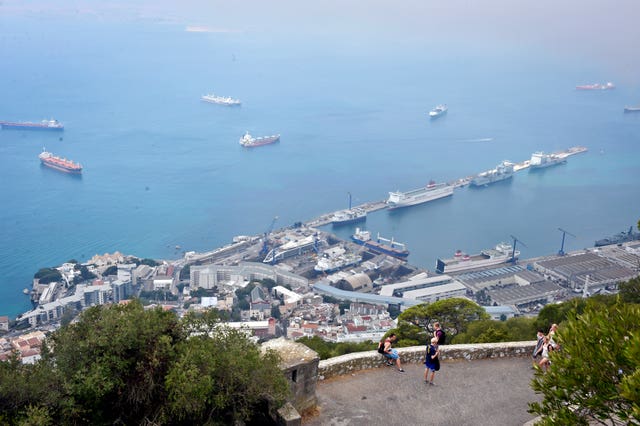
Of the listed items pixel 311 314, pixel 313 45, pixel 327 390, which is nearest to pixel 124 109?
→ pixel 311 314

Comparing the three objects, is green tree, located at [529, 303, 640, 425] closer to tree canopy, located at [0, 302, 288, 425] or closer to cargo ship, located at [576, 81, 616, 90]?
tree canopy, located at [0, 302, 288, 425]

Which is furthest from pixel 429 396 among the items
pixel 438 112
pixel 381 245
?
pixel 438 112

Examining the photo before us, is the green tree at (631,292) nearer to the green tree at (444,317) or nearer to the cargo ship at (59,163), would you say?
the green tree at (444,317)

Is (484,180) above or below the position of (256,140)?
below

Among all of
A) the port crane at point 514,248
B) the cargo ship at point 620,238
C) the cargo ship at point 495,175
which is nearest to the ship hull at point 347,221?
the port crane at point 514,248

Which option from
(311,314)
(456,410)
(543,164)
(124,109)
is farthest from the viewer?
(124,109)

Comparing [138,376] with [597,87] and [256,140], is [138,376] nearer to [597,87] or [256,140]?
[256,140]

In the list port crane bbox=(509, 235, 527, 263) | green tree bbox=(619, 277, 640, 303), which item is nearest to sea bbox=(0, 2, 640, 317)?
port crane bbox=(509, 235, 527, 263)

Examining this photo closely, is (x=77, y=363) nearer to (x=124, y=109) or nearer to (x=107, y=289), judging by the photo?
(x=107, y=289)
